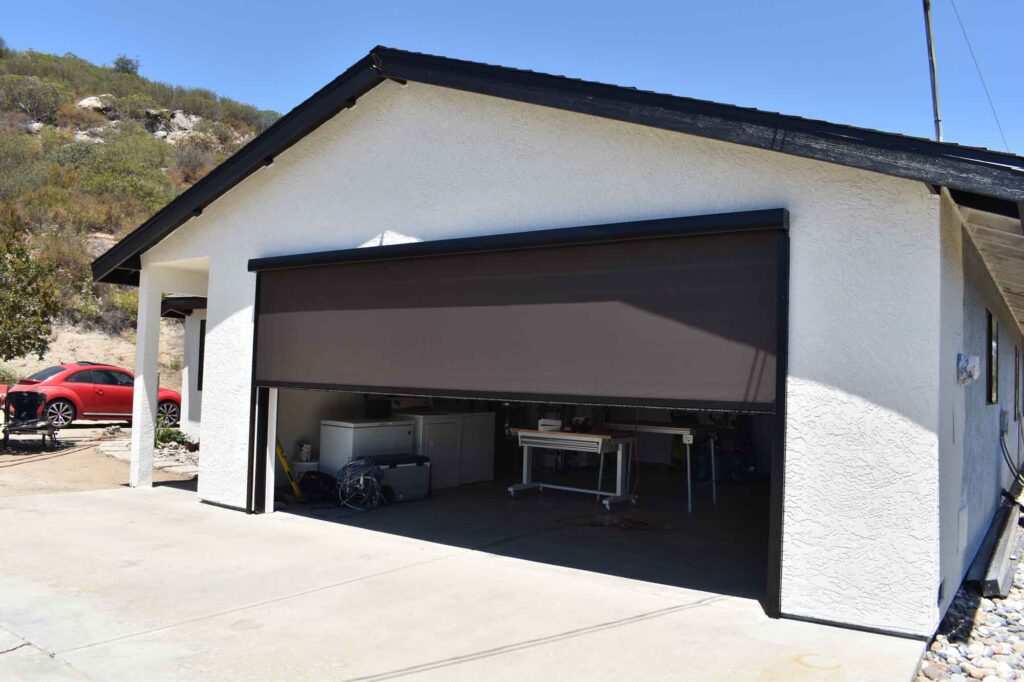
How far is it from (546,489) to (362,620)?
625cm

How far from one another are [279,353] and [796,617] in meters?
6.29

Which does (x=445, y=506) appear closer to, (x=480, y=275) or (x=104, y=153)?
(x=480, y=275)

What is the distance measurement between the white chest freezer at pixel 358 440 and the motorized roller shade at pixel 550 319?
4.96 ft

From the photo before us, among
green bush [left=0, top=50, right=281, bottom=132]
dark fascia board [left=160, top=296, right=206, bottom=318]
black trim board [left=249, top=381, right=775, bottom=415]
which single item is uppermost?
green bush [left=0, top=50, right=281, bottom=132]

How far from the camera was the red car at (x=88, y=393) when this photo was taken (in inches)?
666

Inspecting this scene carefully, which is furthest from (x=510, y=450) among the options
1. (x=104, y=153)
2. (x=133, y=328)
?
(x=104, y=153)

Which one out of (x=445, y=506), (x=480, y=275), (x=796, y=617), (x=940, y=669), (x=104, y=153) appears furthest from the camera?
(x=104, y=153)

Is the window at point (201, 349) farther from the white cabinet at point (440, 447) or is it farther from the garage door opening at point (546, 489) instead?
the white cabinet at point (440, 447)

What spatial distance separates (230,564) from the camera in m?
6.88

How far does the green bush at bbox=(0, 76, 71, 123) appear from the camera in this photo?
40281 mm

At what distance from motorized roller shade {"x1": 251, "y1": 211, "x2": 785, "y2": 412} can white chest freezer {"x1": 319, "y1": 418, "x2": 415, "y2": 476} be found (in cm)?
151

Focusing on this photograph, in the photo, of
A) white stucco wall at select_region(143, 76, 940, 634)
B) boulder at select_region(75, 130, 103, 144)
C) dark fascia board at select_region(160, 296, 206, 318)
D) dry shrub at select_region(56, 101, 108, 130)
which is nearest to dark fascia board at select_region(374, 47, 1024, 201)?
white stucco wall at select_region(143, 76, 940, 634)

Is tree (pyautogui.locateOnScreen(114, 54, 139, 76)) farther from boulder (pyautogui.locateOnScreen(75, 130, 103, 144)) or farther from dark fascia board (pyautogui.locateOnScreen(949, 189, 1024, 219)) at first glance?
dark fascia board (pyautogui.locateOnScreen(949, 189, 1024, 219))

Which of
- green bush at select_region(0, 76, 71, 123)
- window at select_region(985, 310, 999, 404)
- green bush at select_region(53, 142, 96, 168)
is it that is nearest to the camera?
window at select_region(985, 310, 999, 404)
